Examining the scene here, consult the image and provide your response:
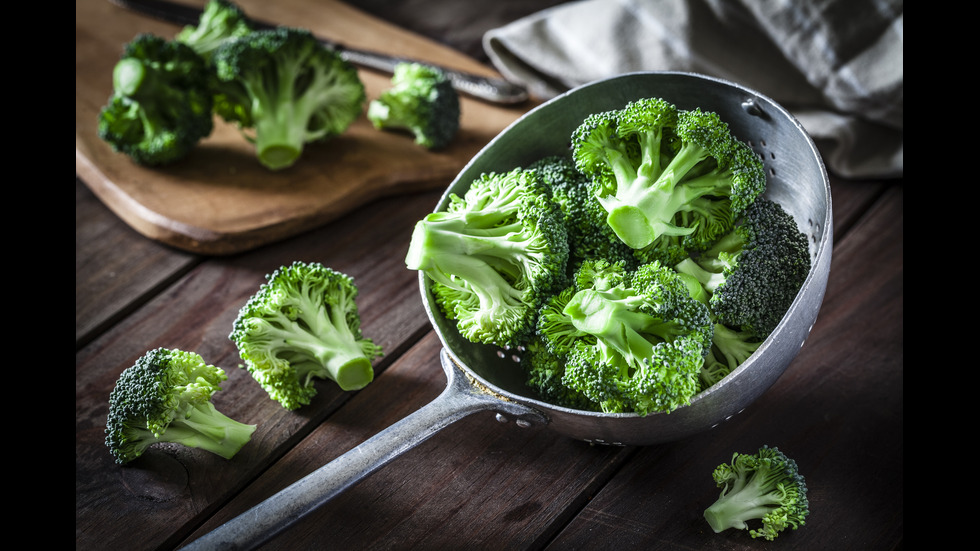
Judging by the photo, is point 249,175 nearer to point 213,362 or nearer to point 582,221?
point 213,362

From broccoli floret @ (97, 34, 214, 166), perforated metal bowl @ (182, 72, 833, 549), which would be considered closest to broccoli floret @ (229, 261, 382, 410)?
perforated metal bowl @ (182, 72, 833, 549)

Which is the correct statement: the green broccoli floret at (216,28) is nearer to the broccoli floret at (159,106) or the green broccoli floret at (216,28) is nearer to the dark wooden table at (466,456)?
the broccoli floret at (159,106)

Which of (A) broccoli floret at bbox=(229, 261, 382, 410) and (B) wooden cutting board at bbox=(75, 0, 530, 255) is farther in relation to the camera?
(B) wooden cutting board at bbox=(75, 0, 530, 255)

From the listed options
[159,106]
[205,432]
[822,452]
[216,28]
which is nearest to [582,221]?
[822,452]

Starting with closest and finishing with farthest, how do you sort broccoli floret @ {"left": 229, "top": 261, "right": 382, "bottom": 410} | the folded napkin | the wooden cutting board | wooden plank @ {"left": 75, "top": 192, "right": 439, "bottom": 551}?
wooden plank @ {"left": 75, "top": 192, "right": 439, "bottom": 551} → broccoli floret @ {"left": 229, "top": 261, "right": 382, "bottom": 410} → the wooden cutting board → the folded napkin

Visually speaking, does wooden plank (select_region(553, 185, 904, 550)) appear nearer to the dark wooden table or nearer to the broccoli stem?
the dark wooden table
